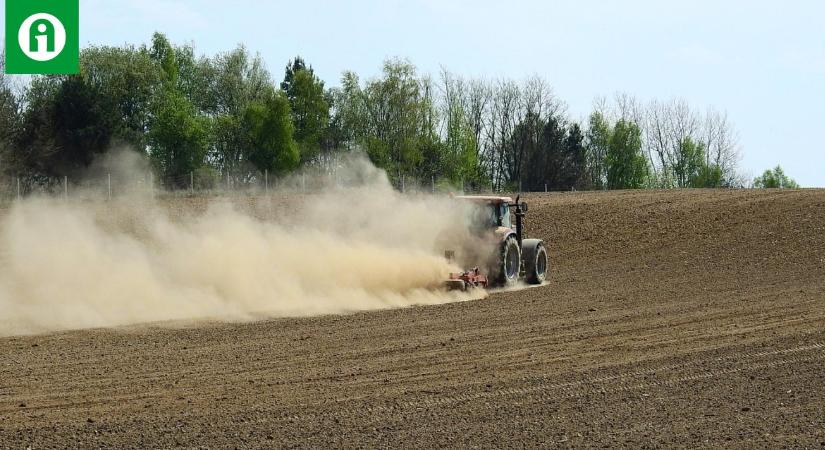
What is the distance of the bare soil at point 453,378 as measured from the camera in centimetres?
919

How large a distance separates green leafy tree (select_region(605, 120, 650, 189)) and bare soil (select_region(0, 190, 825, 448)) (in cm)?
6999

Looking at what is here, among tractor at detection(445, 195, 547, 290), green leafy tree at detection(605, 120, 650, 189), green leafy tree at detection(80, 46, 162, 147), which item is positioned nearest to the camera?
tractor at detection(445, 195, 547, 290)

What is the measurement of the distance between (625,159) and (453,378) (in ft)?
269

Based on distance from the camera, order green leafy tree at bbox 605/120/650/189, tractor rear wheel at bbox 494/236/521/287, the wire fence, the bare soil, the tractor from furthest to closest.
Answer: green leafy tree at bbox 605/120/650/189 → the wire fence → tractor rear wheel at bbox 494/236/521/287 → the tractor → the bare soil

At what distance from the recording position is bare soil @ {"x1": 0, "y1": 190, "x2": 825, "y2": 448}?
30.1 feet

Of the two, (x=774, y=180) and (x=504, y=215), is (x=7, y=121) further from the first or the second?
(x=774, y=180)

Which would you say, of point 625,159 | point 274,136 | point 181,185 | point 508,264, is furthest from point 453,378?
point 625,159

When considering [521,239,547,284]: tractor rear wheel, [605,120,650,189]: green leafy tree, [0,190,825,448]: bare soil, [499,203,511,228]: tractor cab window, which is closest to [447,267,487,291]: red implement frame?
[0,190,825,448]: bare soil

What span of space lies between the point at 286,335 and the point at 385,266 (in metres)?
6.46

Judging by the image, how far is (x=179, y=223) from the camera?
68.5 ft

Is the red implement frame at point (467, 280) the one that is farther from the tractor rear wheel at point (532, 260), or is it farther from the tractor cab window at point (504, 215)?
the tractor rear wheel at point (532, 260)

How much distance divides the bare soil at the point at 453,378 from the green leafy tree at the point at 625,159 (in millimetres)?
69989

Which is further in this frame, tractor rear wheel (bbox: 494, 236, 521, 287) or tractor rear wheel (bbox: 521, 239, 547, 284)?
tractor rear wheel (bbox: 521, 239, 547, 284)

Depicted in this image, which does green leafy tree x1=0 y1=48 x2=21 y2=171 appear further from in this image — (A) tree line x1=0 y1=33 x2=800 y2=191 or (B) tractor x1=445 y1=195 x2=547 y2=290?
(B) tractor x1=445 y1=195 x2=547 y2=290
